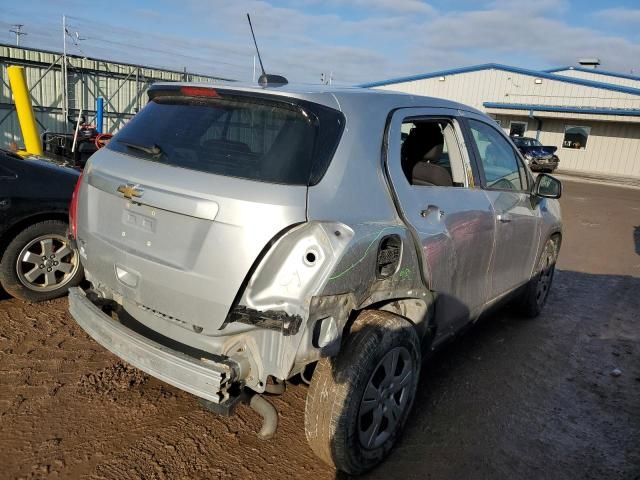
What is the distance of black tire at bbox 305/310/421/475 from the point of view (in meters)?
2.46

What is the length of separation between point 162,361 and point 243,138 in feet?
3.63

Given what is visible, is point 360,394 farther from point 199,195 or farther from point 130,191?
point 130,191

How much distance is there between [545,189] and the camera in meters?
4.36

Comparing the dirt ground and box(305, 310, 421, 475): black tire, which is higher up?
box(305, 310, 421, 475): black tire

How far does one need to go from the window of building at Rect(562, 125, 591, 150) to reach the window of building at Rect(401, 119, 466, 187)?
30840 millimetres

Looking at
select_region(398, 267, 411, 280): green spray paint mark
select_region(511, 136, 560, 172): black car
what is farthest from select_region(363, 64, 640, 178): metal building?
select_region(398, 267, 411, 280): green spray paint mark

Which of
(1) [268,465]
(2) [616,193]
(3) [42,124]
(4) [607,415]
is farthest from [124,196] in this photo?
(2) [616,193]

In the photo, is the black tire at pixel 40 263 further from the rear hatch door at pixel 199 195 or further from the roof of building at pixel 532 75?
the roof of building at pixel 532 75

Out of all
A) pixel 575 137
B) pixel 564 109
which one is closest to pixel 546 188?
pixel 564 109

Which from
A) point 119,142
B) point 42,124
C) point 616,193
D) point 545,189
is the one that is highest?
point 119,142

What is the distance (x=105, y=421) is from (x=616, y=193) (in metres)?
20.8

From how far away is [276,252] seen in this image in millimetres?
2232

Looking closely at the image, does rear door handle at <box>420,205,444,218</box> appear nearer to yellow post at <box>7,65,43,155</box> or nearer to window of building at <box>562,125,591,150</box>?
yellow post at <box>7,65,43,155</box>

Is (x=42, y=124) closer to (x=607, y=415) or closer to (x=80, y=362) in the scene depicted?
(x=80, y=362)
